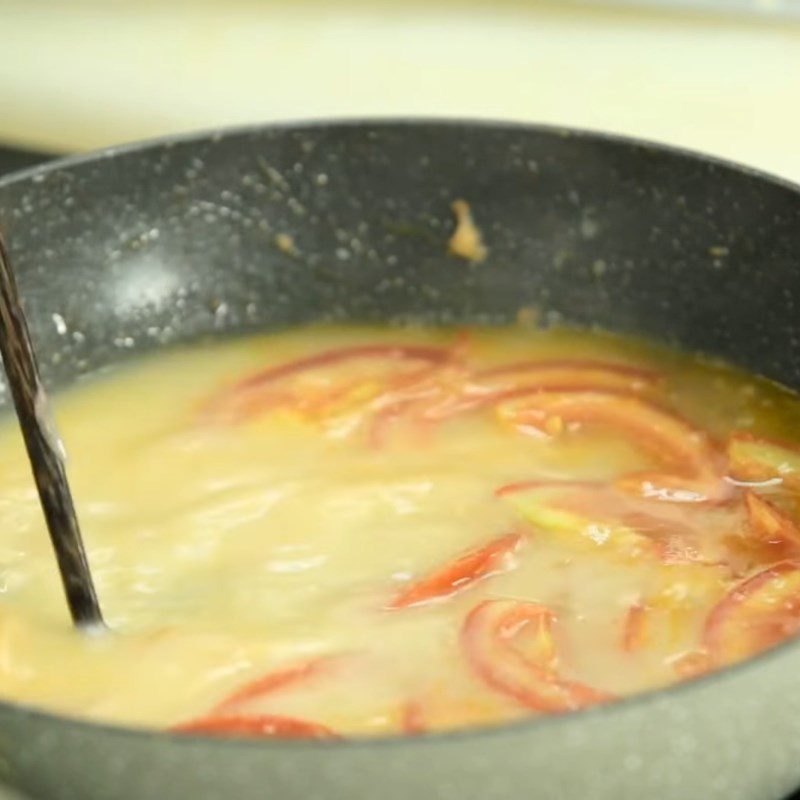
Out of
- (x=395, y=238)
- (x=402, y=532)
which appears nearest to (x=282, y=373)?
(x=395, y=238)

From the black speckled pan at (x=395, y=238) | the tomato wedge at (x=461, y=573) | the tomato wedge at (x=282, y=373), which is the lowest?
the tomato wedge at (x=461, y=573)

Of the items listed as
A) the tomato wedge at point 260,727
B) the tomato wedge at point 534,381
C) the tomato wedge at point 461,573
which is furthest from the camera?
the tomato wedge at point 534,381

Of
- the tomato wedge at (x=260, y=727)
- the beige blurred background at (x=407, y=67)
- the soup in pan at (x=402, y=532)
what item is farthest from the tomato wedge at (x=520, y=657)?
the beige blurred background at (x=407, y=67)

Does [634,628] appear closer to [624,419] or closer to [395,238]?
[624,419]

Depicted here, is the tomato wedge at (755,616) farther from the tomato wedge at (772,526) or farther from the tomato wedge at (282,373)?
the tomato wedge at (282,373)

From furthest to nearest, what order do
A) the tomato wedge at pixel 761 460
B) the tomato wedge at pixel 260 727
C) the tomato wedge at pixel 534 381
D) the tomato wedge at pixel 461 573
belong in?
the tomato wedge at pixel 534 381 < the tomato wedge at pixel 761 460 < the tomato wedge at pixel 461 573 < the tomato wedge at pixel 260 727

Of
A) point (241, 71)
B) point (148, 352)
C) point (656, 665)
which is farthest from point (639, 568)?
point (241, 71)

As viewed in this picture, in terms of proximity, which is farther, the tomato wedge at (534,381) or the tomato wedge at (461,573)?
the tomato wedge at (534,381)

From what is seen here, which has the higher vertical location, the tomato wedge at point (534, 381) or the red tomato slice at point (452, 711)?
the tomato wedge at point (534, 381)
